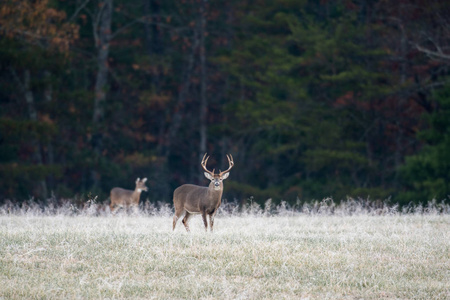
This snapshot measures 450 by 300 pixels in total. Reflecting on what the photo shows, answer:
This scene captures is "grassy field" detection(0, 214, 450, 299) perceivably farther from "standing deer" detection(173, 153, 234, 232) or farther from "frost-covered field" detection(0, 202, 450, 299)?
"standing deer" detection(173, 153, 234, 232)

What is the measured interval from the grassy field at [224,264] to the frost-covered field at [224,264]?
13mm

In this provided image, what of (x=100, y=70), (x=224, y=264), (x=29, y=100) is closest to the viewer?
(x=224, y=264)

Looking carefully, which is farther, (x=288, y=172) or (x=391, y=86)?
(x=288, y=172)

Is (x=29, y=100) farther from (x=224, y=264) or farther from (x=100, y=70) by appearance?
(x=224, y=264)

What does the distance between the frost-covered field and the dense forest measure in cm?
1518

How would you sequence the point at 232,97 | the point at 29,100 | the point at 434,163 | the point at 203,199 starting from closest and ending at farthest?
the point at 203,199 → the point at 434,163 → the point at 29,100 → the point at 232,97

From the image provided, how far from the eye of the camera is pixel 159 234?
11.2 meters

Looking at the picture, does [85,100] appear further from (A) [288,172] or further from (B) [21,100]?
(A) [288,172]

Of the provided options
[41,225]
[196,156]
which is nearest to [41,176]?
[196,156]

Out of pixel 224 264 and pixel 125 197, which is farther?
pixel 125 197

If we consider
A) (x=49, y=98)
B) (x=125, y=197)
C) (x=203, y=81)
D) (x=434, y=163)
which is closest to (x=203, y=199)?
(x=125, y=197)

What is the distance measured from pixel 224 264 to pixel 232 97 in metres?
26.1

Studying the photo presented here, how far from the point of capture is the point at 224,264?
30.1 feet

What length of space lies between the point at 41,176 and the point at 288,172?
41.5 ft
